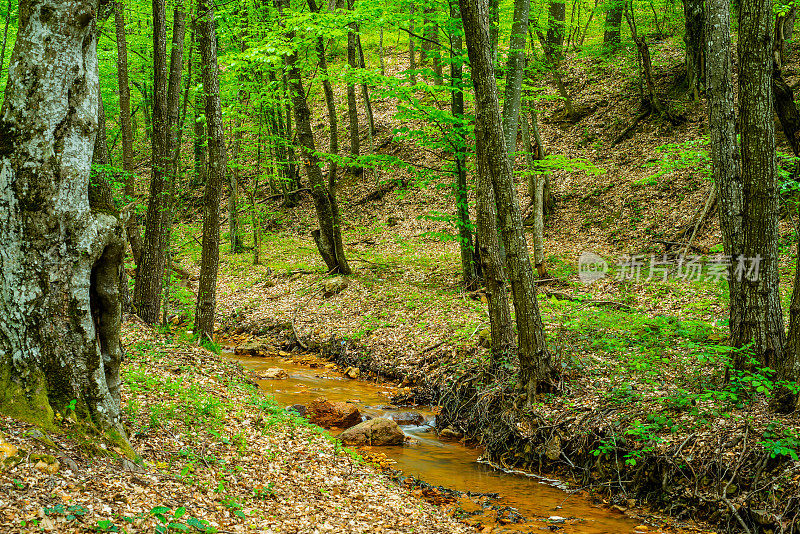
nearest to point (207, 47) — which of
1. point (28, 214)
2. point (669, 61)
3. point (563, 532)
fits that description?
point (28, 214)

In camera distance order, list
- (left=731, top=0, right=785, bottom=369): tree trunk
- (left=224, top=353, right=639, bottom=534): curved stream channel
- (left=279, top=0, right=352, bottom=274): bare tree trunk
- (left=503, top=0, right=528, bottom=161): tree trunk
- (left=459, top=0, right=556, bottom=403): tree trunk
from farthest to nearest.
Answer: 1. (left=279, top=0, right=352, bottom=274): bare tree trunk
2. (left=503, top=0, right=528, bottom=161): tree trunk
3. (left=459, top=0, right=556, bottom=403): tree trunk
4. (left=224, top=353, right=639, bottom=534): curved stream channel
5. (left=731, top=0, right=785, bottom=369): tree trunk

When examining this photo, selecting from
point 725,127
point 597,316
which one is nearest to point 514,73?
point 597,316

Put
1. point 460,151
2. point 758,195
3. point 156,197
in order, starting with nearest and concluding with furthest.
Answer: point 758,195, point 156,197, point 460,151

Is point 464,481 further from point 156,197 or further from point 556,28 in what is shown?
point 556,28

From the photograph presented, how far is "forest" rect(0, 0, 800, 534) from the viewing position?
13.0ft

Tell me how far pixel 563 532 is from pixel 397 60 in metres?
28.1

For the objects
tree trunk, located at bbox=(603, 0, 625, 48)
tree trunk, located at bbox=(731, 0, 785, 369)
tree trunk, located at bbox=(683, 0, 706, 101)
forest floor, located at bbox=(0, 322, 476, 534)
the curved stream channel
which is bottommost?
the curved stream channel

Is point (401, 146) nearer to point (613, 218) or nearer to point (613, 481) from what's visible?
point (613, 218)

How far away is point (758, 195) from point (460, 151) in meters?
7.20

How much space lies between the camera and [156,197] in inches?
377

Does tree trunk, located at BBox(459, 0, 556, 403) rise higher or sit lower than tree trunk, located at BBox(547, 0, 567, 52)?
lower

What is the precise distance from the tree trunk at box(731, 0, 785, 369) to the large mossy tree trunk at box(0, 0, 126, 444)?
6.50 meters

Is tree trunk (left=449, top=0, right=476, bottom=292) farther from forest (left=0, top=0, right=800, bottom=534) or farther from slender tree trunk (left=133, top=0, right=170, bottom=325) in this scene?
slender tree trunk (left=133, top=0, right=170, bottom=325)

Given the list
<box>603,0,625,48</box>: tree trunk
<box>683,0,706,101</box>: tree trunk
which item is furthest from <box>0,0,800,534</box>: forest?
<box>603,0,625,48</box>: tree trunk
